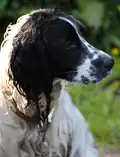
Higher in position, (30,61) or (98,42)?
(98,42)

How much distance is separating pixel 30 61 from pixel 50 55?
0.15 m

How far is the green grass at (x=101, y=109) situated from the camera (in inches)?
291

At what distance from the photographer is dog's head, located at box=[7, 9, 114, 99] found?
5.44m

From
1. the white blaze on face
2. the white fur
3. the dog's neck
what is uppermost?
the white blaze on face

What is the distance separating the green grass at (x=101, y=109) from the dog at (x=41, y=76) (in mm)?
1452

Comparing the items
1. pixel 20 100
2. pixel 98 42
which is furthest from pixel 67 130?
pixel 98 42

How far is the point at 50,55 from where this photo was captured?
5.52 m

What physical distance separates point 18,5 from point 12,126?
4806 mm

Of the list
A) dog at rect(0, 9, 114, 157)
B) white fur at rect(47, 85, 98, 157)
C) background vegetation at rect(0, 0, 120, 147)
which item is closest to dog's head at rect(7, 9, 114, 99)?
dog at rect(0, 9, 114, 157)

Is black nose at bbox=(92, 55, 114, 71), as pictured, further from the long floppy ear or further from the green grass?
the green grass

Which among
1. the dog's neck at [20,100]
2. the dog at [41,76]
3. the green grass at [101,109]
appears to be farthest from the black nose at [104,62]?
the green grass at [101,109]

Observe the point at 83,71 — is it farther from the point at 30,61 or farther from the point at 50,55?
the point at 30,61

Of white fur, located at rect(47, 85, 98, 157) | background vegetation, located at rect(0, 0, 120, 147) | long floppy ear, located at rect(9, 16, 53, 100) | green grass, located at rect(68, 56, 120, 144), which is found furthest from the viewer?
background vegetation, located at rect(0, 0, 120, 147)

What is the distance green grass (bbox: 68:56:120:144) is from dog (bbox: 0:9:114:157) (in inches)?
57.2
